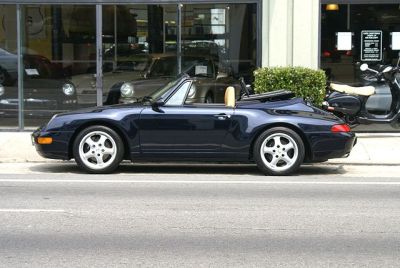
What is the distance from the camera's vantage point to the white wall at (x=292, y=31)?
14.1 metres

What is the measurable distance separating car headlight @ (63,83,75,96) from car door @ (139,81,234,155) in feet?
18.4

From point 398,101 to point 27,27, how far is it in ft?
26.6

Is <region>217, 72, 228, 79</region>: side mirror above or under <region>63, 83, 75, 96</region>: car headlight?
above

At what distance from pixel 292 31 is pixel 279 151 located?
532 cm

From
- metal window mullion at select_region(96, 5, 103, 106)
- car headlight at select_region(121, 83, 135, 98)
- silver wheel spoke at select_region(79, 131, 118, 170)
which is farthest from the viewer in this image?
car headlight at select_region(121, 83, 135, 98)

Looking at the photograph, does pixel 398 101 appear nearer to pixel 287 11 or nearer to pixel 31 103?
pixel 287 11

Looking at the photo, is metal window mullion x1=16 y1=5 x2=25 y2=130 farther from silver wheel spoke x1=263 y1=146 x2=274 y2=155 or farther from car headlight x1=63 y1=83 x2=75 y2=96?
silver wheel spoke x1=263 y1=146 x2=274 y2=155

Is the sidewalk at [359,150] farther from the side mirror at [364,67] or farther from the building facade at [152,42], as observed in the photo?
the side mirror at [364,67]

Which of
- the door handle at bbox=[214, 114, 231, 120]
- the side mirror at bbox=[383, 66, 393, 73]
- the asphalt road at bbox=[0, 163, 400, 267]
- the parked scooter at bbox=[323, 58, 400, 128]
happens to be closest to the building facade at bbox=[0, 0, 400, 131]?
the side mirror at bbox=[383, 66, 393, 73]

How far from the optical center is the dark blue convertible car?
956cm

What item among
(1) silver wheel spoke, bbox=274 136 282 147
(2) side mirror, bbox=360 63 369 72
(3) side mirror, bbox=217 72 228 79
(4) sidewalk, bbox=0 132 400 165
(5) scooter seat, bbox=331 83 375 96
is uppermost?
(2) side mirror, bbox=360 63 369 72

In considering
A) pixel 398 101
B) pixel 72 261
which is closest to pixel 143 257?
pixel 72 261

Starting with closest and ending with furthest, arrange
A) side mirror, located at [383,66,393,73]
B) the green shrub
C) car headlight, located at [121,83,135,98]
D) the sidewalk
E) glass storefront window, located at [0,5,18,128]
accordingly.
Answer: the sidewalk, the green shrub, side mirror, located at [383,66,393,73], glass storefront window, located at [0,5,18,128], car headlight, located at [121,83,135,98]

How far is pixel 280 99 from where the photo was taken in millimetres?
10133
